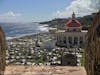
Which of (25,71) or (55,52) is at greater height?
(25,71)

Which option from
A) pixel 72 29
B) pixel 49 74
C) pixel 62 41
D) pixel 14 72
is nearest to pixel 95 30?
pixel 49 74

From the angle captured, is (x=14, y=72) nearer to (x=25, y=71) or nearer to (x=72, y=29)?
(x=25, y=71)

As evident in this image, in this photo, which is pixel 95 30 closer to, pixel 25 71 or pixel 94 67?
pixel 94 67

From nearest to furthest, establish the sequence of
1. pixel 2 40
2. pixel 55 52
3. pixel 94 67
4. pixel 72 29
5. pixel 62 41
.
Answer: pixel 94 67 → pixel 2 40 → pixel 55 52 → pixel 72 29 → pixel 62 41

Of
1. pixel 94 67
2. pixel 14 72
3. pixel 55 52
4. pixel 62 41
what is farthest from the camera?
pixel 62 41

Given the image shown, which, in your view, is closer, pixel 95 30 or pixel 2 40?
pixel 95 30

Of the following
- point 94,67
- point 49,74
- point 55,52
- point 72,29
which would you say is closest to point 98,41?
point 94,67
